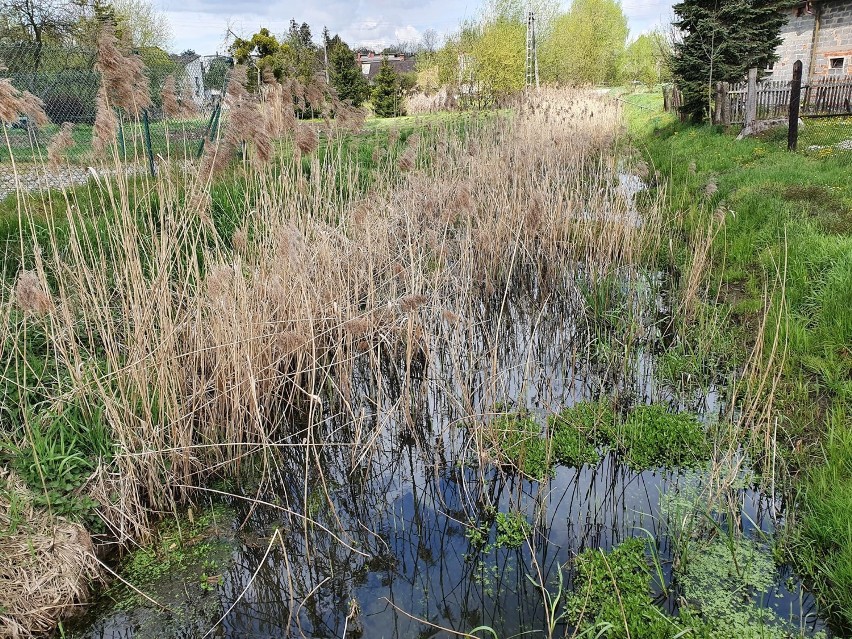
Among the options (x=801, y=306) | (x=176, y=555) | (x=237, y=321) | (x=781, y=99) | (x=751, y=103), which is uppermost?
(x=781, y=99)

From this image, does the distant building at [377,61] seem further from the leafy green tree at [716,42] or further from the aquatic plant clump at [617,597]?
the aquatic plant clump at [617,597]

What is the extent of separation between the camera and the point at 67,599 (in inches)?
93.8

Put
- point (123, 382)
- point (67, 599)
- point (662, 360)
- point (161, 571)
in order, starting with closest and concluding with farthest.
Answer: point (67, 599)
point (161, 571)
point (123, 382)
point (662, 360)

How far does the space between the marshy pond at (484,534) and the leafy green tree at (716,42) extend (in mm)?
12225

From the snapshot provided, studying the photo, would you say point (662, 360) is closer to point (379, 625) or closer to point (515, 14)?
point (379, 625)

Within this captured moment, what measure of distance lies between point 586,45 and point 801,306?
30.8m

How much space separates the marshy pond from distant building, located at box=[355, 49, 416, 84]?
45811 millimetres

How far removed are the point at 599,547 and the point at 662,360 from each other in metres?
1.89

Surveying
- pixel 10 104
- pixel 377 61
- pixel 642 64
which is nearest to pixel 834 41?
pixel 10 104

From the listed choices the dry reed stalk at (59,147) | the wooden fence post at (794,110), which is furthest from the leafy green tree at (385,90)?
the dry reed stalk at (59,147)

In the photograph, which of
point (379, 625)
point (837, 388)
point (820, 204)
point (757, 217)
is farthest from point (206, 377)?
point (820, 204)

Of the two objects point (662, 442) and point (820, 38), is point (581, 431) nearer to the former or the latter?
point (662, 442)

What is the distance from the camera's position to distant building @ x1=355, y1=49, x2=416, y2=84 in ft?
173

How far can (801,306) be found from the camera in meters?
4.23
